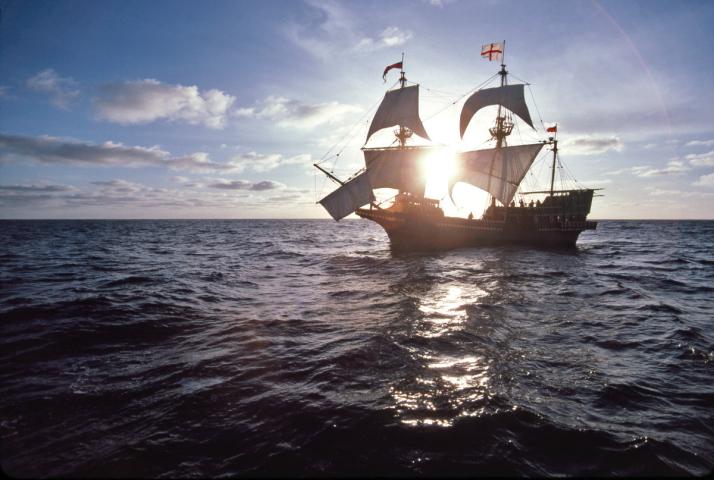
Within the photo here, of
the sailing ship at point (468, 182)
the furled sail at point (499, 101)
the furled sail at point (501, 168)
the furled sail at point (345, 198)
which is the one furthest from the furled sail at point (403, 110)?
the furled sail at point (345, 198)

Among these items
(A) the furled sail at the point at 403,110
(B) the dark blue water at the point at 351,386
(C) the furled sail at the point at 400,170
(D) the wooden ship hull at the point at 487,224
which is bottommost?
(B) the dark blue water at the point at 351,386

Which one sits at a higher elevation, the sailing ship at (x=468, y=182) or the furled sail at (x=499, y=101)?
the furled sail at (x=499, y=101)

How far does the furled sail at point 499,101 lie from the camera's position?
50.7m

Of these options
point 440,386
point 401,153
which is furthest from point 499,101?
point 440,386

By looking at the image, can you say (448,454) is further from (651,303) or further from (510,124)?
(510,124)

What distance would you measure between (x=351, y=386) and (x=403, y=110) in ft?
162

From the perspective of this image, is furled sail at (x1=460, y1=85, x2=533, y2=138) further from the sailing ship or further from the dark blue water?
the dark blue water

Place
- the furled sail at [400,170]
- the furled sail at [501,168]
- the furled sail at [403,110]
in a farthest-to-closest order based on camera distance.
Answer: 1. the furled sail at [501,168]
2. the furled sail at [403,110]
3. the furled sail at [400,170]

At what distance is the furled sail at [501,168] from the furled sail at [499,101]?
4.73m

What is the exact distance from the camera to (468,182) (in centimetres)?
5403

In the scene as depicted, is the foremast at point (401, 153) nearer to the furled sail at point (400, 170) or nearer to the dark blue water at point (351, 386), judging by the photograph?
the furled sail at point (400, 170)

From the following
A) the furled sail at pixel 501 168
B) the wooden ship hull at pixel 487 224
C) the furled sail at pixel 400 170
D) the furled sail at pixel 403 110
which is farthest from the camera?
the furled sail at pixel 501 168

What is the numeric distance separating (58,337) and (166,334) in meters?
2.71

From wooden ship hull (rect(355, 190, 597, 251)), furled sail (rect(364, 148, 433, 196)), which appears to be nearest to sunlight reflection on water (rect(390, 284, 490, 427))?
wooden ship hull (rect(355, 190, 597, 251))
